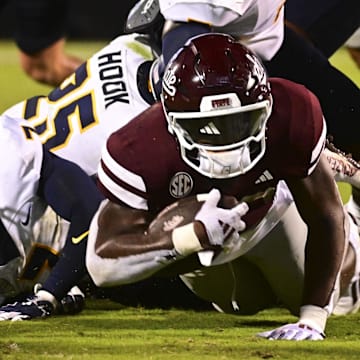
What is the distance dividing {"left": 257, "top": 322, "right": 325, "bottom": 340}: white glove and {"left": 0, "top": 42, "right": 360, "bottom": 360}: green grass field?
0.03 metres

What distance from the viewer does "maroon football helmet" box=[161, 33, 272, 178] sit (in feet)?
9.68

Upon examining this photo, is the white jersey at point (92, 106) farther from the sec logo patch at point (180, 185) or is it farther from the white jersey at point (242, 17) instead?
the sec logo patch at point (180, 185)

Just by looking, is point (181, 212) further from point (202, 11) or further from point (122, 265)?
point (202, 11)

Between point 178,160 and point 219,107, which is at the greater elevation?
point 219,107

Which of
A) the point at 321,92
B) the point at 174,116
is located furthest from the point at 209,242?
the point at 321,92

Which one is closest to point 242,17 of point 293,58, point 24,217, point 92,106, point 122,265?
point 293,58

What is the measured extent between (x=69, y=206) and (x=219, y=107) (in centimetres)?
73

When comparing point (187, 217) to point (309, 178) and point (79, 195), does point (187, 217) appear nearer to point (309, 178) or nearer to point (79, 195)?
point (309, 178)

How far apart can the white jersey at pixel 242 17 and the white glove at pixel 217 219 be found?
0.76m

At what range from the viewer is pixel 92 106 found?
13.3 feet

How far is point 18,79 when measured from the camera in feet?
30.2

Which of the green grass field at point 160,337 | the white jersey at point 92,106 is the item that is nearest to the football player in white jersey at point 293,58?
the white jersey at point 92,106

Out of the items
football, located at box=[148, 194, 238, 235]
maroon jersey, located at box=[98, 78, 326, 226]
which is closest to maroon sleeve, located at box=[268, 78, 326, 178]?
maroon jersey, located at box=[98, 78, 326, 226]

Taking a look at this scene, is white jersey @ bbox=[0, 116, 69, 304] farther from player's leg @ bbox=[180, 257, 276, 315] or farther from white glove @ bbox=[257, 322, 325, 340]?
white glove @ bbox=[257, 322, 325, 340]
